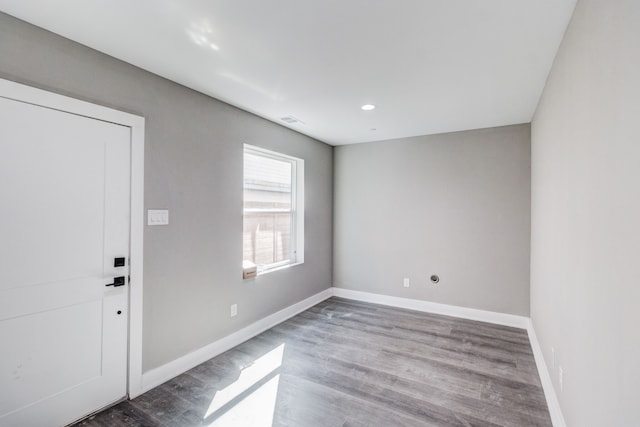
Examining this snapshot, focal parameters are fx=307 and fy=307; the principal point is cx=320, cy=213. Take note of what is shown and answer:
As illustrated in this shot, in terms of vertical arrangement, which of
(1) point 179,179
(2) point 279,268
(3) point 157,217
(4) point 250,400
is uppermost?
(1) point 179,179

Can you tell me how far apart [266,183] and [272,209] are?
1.16ft

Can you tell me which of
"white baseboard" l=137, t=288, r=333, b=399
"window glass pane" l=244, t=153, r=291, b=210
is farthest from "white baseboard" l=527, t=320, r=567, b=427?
"window glass pane" l=244, t=153, r=291, b=210

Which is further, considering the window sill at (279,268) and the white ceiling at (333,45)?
the window sill at (279,268)

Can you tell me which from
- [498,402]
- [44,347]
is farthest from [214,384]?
[498,402]

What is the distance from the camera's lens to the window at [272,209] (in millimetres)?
3635

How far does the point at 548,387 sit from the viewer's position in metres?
2.33

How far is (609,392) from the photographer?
1.14 m

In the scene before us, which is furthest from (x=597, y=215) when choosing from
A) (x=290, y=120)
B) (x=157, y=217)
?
(x=290, y=120)

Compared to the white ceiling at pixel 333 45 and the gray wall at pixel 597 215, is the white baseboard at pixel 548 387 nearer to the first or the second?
the gray wall at pixel 597 215

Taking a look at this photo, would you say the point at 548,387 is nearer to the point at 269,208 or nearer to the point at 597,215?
the point at 597,215

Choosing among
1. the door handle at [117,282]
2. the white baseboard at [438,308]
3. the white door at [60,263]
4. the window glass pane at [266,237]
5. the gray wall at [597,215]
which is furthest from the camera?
the white baseboard at [438,308]

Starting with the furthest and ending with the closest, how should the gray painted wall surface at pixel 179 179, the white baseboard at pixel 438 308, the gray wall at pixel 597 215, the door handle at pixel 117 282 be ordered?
the white baseboard at pixel 438 308 → the door handle at pixel 117 282 → the gray painted wall surface at pixel 179 179 → the gray wall at pixel 597 215

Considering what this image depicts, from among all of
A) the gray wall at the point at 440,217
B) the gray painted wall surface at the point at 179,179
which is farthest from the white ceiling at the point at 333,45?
the gray wall at the point at 440,217

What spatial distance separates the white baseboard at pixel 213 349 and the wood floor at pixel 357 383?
0.07 metres
